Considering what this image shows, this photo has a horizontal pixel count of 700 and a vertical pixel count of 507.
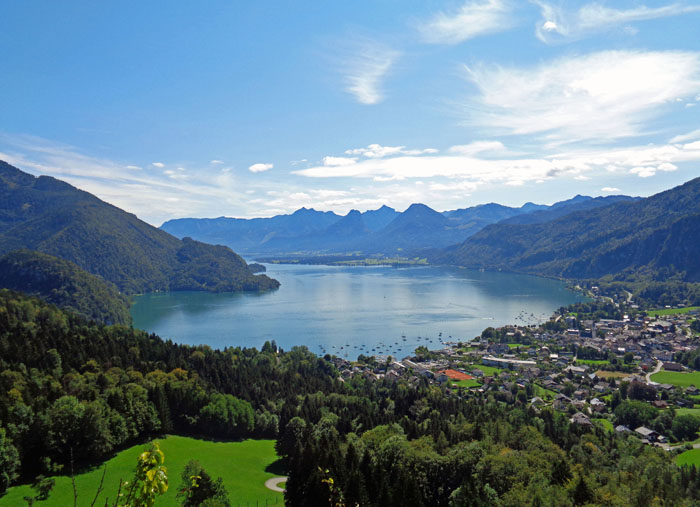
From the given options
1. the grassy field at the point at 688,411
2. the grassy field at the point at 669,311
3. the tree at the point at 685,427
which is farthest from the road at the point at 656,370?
the grassy field at the point at 669,311

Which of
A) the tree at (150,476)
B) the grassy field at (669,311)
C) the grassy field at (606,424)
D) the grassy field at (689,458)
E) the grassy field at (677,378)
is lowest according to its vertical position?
the grassy field at (606,424)

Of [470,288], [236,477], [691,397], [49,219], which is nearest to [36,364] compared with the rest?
[236,477]

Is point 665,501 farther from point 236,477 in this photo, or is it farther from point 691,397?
point 691,397

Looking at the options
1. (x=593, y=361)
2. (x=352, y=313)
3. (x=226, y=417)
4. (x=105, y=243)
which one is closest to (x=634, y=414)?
(x=593, y=361)

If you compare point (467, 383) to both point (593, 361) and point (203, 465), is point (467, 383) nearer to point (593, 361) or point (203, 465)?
point (593, 361)

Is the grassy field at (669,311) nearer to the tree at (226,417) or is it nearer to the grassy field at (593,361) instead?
the grassy field at (593,361)

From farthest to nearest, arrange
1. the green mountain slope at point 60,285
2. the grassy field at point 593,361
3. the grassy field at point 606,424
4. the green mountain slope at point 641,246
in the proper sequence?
the green mountain slope at point 641,246
the green mountain slope at point 60,285
the grassy field at point 593,361
the grassy field at point 606,424

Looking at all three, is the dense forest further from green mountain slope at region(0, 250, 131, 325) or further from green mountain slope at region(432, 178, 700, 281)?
green mountain slope at region(432, 178, 700, 281)
